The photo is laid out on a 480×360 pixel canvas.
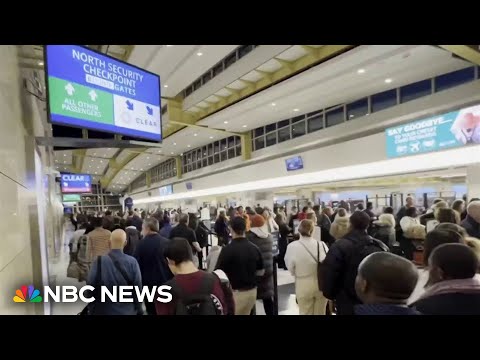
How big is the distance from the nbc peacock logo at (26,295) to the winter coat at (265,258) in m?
2.46

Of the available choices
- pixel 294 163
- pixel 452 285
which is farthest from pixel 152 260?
pixel 294 163

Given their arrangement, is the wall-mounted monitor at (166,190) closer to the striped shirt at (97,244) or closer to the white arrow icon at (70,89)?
the striped shirt at (97,244)

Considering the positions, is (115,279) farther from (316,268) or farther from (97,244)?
(97,244)

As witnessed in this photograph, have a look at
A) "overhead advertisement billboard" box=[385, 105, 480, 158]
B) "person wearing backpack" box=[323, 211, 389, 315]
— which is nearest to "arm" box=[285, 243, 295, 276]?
"person wearing backpack" box=[323, 211, 389, 315]

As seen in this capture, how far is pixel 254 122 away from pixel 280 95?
4113mm

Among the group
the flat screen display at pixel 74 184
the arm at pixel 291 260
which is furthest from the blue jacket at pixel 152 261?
the flat screen display at pixel 74 184

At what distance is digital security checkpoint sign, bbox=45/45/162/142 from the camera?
3.30 metres

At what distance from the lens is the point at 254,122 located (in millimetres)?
15234

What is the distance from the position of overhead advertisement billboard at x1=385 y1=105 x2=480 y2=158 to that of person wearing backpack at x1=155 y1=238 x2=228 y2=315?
7376 mm

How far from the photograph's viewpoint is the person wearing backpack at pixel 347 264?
3059 mm

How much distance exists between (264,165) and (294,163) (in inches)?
91.3

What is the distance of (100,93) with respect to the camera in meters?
3.75
